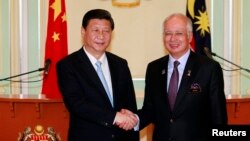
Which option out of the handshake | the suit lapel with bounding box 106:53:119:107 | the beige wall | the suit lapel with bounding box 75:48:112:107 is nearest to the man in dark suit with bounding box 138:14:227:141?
the handshake

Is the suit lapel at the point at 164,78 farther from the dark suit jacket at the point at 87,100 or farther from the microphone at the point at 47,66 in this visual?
the microphone at the point at 47,66

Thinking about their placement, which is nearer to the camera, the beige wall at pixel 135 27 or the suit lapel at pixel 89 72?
the suit lapel at pixel 89 72

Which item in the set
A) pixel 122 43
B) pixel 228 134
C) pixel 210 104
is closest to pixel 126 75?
pixel 210 104

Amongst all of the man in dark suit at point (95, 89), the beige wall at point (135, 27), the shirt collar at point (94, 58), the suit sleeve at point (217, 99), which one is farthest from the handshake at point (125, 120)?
the beige wall at point (135, 27)

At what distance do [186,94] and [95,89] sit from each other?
22.7 inches

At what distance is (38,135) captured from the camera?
3.70m

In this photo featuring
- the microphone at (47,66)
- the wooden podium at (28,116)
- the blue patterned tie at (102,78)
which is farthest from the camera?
the microphone at (47,66)

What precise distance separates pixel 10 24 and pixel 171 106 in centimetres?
374

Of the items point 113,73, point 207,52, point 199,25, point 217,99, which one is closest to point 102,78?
point 113,73

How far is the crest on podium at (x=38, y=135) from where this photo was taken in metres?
3.69

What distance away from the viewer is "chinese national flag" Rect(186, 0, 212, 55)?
17.2 ft

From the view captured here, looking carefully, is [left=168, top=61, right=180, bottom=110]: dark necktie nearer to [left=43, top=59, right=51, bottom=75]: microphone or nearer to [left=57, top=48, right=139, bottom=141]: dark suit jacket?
[left=57, top=48, right=139, bottom=141]: dark suit jacket

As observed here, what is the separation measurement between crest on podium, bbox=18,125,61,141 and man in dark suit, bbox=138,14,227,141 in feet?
4.40

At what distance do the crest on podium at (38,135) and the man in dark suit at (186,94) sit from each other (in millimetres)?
1341
